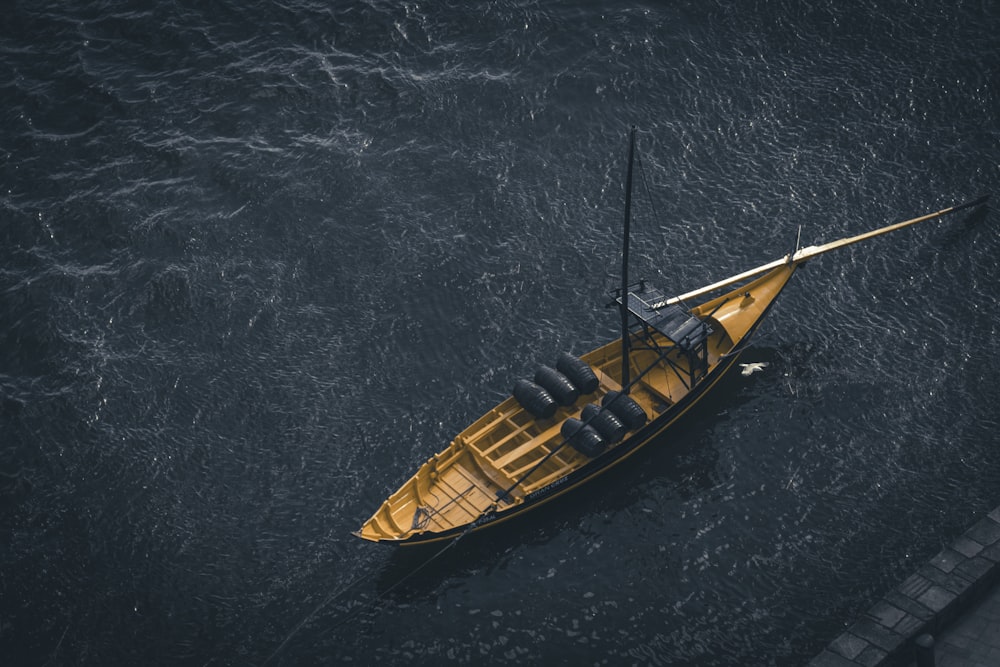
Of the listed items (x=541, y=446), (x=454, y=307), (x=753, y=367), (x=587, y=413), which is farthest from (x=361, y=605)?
(x=753, y=367)

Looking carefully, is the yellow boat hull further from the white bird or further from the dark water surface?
the dark water surface

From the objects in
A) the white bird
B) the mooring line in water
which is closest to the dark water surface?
the mooring line in water

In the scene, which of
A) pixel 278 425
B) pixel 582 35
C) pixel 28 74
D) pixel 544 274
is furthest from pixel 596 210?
pixel 28 74

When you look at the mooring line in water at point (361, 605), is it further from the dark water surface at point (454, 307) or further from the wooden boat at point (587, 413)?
the wooden boat at point (587, 413)

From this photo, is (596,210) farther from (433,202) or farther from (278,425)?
(278,425)

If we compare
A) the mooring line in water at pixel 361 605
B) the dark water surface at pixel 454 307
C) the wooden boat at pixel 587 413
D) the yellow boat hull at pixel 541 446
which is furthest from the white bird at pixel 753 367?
the mooring line in water at pixel 361 605

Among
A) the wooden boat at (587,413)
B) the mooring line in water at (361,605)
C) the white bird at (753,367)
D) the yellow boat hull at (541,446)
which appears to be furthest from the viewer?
the white bird at (753,367)

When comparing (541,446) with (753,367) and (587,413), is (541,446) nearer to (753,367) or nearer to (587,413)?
(587,413)
